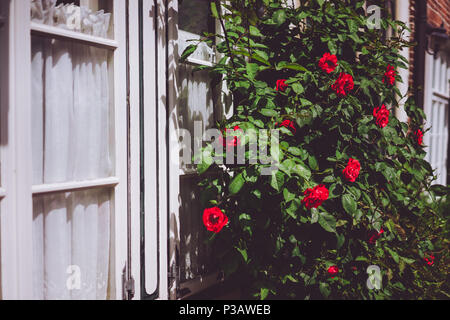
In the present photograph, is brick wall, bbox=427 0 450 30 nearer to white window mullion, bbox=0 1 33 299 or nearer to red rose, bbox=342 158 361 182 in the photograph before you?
red rose, bbox=342 158 361 182

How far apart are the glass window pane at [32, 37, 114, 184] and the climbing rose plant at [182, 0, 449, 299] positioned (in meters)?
0.45

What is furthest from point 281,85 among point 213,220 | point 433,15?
point 433,15

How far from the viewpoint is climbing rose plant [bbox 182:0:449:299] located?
1.82 metres

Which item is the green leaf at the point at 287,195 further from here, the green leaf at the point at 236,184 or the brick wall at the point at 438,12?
the brick wall at the point at 438,12

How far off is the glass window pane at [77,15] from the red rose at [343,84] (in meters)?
1.13

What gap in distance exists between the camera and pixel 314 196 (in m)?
1.71

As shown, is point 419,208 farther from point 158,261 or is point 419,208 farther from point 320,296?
point 158,261

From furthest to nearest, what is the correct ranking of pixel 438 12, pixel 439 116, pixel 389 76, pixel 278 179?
pixel 439 116 < pixel 438 12 < pixel 389 76 < pixel 278 179

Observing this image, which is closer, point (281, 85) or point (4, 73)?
point (4, 73)

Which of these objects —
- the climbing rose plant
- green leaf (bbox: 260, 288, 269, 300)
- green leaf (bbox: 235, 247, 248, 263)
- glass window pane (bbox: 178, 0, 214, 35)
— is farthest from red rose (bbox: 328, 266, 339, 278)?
glass window pane (bbox: 178, 0, 214, 35)

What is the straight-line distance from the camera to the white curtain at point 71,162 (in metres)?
1.41

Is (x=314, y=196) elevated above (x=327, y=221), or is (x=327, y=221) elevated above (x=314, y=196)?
(x=314, y=196)

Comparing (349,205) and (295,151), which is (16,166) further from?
(349,205)

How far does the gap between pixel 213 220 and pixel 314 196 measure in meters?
0.47
